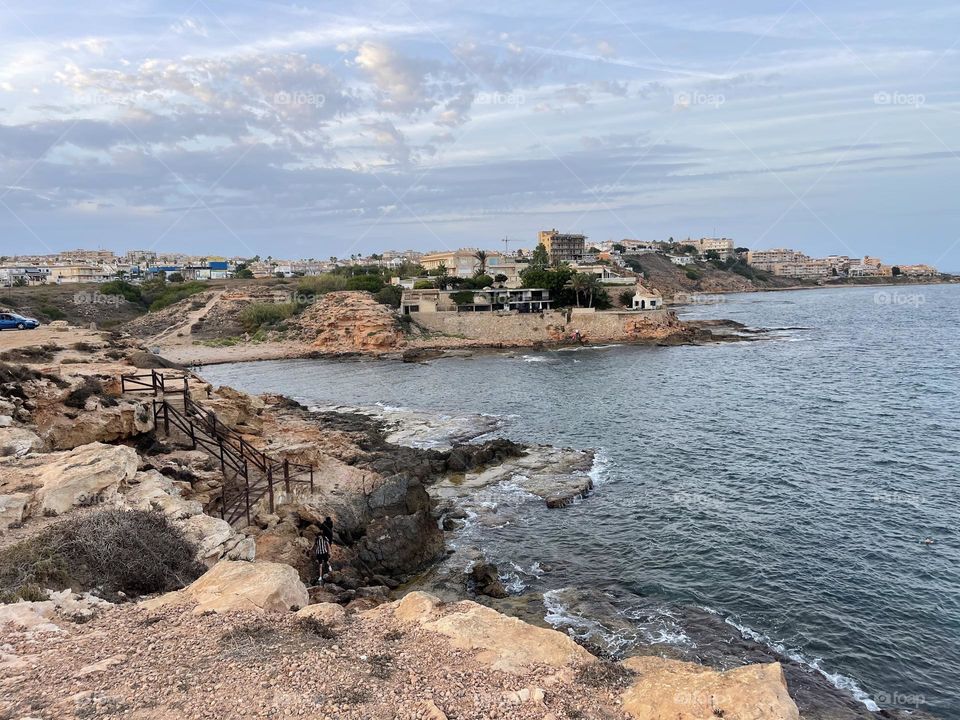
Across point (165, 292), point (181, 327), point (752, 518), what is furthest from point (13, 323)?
point (165, 292)

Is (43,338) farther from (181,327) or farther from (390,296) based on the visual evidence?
(390,296)

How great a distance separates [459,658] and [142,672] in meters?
3.91

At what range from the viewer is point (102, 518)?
1088 cm

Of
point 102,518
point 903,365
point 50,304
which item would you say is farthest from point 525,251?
point 102,518

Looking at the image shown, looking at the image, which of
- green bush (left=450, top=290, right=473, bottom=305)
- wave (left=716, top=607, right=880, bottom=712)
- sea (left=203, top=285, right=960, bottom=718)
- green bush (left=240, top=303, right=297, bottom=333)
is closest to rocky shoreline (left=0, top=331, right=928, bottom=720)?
wave (left=716, top=607, right=880, bottom=712)

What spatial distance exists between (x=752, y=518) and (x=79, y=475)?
730 inches

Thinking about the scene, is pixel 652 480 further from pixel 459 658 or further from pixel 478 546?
pixel 459 658

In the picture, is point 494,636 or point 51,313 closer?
point 494,636

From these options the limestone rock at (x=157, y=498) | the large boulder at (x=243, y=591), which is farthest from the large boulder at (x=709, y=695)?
the limestone rock at (x=157, y=498)

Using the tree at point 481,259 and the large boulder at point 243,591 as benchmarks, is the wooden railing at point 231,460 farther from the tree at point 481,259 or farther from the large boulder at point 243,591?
the tree at point 481,259

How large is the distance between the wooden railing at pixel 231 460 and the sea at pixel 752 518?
598cm

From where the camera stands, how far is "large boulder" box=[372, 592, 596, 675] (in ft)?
27.5

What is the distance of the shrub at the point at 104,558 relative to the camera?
9541 millimetres

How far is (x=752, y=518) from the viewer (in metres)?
19.7
